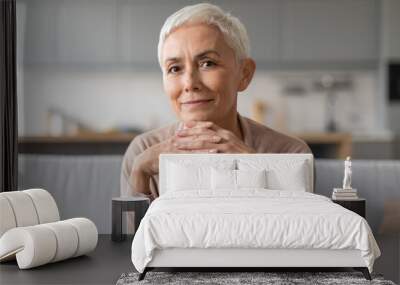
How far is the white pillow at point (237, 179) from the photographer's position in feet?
17.5

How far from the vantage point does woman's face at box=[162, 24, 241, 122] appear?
19.4 feet

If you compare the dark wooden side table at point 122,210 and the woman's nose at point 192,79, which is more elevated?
the woman's nose at point 192,79

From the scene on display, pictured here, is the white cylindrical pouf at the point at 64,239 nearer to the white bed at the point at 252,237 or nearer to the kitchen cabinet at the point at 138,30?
the white bed at the point at 252,237

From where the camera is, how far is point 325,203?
446 cm

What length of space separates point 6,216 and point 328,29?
3.81m

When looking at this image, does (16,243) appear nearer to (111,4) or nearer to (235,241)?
(235,241)

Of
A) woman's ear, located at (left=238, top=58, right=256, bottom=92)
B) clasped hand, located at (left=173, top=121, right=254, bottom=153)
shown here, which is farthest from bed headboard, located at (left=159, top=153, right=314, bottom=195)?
woman's ear, located at (left=238, top=58, right=256, bottom=92)

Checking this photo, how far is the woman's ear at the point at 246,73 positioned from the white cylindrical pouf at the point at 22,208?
226 centimetres

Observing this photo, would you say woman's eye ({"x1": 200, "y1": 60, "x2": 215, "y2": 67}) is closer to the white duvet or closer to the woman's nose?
the woman's nose

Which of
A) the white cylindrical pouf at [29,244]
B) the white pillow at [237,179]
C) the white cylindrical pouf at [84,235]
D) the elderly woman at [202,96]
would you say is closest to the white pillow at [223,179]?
the white pillow at [237,179]

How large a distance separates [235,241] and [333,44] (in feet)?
11.3

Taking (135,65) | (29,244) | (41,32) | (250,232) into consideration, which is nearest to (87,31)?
(41,32)

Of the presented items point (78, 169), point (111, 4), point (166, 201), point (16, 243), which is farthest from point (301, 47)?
point (16, 243)

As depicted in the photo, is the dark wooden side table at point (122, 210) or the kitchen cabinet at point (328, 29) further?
the kitchen cabinet at point (328, 29)
